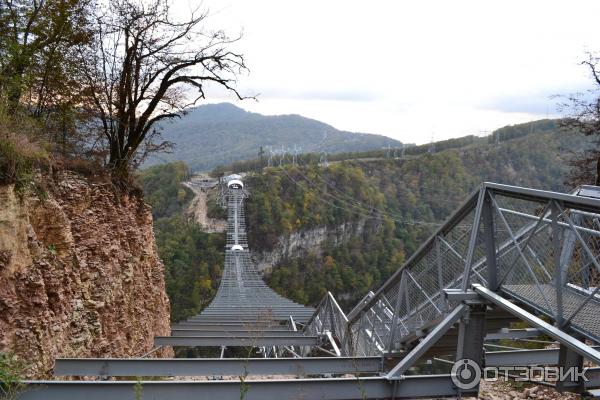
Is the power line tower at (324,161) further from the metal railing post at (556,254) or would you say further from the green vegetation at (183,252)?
the metal railing post at (556,254)

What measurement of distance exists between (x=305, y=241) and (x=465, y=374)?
59921 millimetres

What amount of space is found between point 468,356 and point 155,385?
273 centimetres

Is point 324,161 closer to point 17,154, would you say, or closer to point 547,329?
point 17,154

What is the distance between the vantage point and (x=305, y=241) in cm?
6378

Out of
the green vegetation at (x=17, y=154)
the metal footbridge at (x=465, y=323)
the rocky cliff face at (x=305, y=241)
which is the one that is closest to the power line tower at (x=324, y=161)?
the rocky cliff face at (x=305, y=241)

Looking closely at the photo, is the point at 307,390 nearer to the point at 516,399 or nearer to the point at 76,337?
the point at 516,399

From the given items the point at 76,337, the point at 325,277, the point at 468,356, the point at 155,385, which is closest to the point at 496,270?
the point at 468,356

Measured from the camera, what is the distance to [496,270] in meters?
4.25

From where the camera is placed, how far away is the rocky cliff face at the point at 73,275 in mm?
4508

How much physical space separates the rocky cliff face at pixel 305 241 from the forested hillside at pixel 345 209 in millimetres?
403

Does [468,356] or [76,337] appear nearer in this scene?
[468,356]

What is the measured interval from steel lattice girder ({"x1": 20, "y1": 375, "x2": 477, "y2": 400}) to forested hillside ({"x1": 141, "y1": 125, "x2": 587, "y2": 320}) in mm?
38540

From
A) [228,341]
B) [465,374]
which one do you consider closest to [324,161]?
[228,341]

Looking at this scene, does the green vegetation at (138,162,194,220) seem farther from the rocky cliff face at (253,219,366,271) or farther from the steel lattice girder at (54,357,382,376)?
the steel lattice girder at (54,357,382,376)
